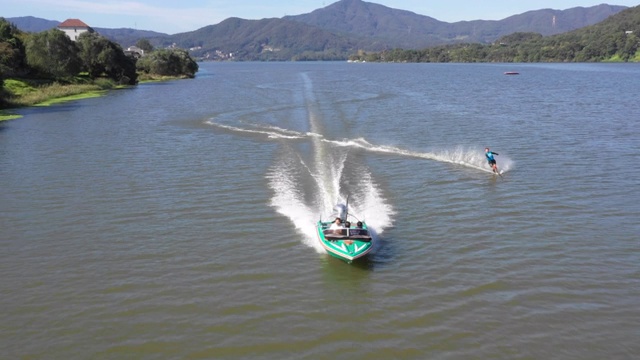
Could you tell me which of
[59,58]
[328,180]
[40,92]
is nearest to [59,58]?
[59,58]

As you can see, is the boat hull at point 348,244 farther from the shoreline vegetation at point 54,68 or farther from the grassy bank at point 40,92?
the shoreline vegetation at point 54,68

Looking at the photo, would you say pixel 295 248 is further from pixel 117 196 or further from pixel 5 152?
pixel 5 152

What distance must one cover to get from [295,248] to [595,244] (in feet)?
40.6

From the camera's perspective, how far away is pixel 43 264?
69.5ft

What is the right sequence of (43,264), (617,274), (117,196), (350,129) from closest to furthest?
(617,274) → (43,264) → (117,196) → (350,129)

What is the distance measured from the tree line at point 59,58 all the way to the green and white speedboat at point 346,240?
6735 centimetres

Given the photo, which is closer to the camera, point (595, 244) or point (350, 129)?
point (595, 244)

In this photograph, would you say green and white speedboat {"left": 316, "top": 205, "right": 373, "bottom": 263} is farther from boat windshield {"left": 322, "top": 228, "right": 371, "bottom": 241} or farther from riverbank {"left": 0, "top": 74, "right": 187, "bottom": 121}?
riverbank {"left": 0, "top": 74, "right": 187, "bottom": 121}

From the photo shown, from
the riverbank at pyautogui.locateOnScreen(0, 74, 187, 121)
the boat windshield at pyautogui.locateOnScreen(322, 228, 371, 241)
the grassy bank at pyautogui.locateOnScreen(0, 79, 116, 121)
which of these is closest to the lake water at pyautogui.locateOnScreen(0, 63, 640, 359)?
the boat windshield at pyautogui.locateOnScreen(322, 228, 371, 241)

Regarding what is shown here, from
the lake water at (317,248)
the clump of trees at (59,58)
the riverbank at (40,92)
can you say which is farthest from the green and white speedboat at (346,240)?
the clump of trees at (59,58)

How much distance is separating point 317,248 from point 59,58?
9170 centimetres

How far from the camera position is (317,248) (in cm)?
2264

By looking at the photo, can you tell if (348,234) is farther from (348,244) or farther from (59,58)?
(59,58)

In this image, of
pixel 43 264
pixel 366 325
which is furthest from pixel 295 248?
pixel 43 264
